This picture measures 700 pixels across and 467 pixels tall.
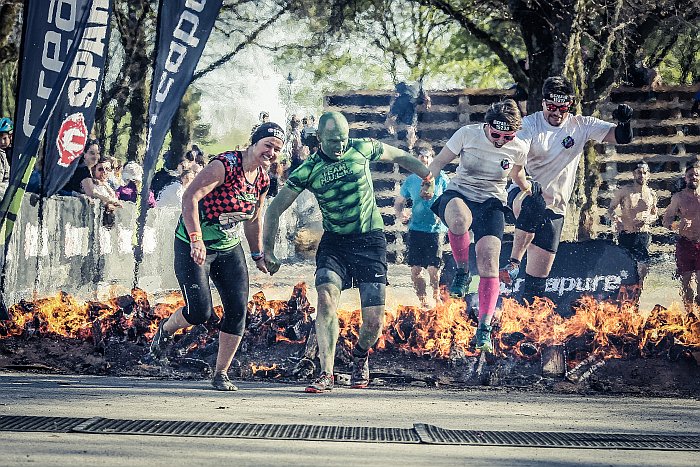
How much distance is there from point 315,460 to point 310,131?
490 centimetres

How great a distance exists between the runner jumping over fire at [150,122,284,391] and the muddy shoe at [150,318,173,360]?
0.32 m

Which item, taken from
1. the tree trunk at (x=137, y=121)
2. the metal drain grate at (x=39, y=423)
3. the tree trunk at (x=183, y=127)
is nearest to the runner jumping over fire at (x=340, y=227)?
the tree trunk at (x=183, y=127)

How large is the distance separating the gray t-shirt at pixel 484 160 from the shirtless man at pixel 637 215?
47.8 inches

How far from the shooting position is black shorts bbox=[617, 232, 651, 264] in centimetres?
1184

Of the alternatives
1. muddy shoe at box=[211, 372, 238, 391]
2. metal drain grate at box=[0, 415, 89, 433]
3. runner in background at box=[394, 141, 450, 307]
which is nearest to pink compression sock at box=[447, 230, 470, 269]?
runner in background at box=[394, 141, 450, 307]

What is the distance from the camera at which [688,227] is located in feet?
39.6

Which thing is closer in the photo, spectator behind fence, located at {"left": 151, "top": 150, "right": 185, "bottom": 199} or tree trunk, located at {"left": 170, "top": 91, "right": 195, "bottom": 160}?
tree trunk, located at {"left": 170, "top": 91, "right": 195, "bottom": 160}

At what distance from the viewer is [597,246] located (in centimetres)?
1173

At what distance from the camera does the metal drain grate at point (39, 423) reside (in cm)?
793

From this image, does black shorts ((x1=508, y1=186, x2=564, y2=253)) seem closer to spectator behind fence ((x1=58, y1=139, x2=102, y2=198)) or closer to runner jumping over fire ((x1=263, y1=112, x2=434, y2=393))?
runner jumping over fire ((x1=263, y1=112, x2=434, y2=393))

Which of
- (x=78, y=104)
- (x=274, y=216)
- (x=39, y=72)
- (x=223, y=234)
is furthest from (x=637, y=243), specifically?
(x=39, y=72)

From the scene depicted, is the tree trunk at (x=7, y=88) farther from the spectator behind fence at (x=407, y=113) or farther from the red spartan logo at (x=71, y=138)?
the spectator behind fence at (x=407, y=113)

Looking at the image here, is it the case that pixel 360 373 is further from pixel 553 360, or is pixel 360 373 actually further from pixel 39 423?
pixel 39 423

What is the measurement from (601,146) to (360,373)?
3062 millimetres
